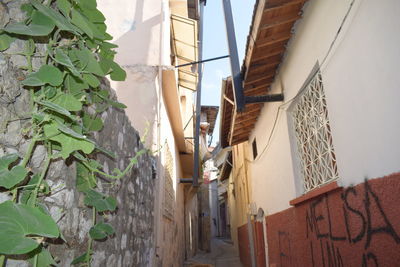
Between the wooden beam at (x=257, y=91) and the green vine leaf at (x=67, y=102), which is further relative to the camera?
the wooden beam at (x=257, y=91)

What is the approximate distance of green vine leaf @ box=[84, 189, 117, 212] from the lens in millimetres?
1896

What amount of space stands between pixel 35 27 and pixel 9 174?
→ 0.61 metres

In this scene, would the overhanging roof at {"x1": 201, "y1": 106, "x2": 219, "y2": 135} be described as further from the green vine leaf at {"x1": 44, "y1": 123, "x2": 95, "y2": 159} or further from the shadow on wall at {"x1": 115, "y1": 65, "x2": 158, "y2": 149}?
the green vine leaf at {"x1": 44, "y1": 123, "x2": 95, "y2": 159}

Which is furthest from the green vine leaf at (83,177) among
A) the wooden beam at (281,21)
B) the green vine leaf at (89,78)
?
the wooden beam at (281,21)

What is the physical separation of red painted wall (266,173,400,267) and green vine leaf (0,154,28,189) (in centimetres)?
220

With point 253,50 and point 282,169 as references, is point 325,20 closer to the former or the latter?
point 253,50

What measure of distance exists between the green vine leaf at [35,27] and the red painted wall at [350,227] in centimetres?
224

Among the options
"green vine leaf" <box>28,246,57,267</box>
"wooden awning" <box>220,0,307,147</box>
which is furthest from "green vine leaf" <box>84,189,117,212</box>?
"wooden awning" <box>220,0,307,147</box>

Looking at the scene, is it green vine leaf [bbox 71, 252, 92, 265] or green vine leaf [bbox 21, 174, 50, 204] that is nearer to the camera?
green vine leaf [bbox 21, 174, 50, 204]

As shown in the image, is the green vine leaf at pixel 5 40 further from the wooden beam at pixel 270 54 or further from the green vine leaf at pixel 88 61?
the wooden beam at pixel 270 54

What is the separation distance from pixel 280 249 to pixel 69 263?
4598 mm

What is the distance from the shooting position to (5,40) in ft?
4.22

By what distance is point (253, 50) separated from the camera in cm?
432

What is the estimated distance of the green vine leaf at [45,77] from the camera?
4.24ft
